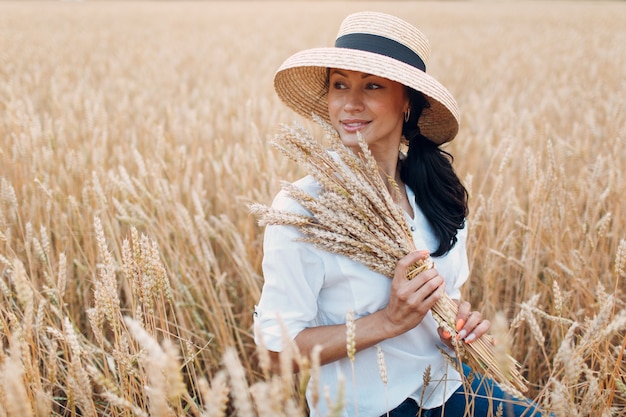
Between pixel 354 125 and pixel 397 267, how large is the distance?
446 mm

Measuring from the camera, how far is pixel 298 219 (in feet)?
3.85

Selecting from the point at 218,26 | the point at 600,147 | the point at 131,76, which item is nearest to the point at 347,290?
the point at 600,147

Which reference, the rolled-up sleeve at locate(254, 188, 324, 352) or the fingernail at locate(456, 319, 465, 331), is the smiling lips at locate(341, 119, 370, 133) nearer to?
the rolled-up sleeve at locate(254, 188, 324, 352)

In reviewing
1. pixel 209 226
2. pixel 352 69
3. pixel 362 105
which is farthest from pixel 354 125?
pixel 209 226

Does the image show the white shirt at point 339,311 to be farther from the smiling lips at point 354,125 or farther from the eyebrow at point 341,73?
the eyebrow at point 341,73

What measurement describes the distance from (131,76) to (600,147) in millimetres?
4729

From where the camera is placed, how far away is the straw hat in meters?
1.36

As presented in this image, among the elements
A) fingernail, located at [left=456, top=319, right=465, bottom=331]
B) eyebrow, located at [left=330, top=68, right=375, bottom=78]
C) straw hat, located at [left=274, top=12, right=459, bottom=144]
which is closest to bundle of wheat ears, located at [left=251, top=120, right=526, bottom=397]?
fingernail, located at [left=456, top=319, right=465, bottom=331]

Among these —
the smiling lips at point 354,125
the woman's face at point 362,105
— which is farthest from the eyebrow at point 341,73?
the smiling lips at point 354,125

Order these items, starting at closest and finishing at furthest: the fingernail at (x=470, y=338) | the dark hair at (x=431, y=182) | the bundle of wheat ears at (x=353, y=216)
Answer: the bundle of wheat ears at (x=353, y=216), the fingernail at (x=470, y=338), the dark hair at (x=431, y=182)

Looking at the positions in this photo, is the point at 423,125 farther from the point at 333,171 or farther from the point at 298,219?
the point at 298,219

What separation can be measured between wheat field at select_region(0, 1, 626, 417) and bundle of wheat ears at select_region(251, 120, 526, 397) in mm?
167

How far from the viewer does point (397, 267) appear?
3.96 ft

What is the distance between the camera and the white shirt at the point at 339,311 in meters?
1.27
